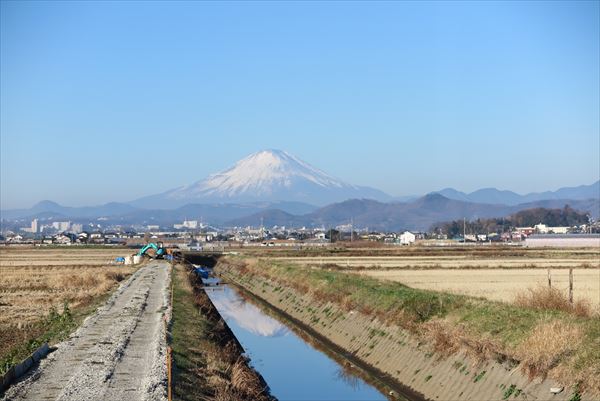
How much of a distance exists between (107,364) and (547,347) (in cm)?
768

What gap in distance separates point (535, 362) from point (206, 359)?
249 inches

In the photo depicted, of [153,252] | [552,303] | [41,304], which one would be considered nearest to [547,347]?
[552,303]

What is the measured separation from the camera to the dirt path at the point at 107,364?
491 inches

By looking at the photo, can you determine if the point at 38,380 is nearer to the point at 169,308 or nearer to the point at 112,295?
the point at 169,308

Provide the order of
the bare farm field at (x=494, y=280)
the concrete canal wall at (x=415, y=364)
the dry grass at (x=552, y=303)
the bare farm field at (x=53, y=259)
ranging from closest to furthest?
1. the concrete canal wall at (x=415, y=364)
2. the dry grass at (x=552, y=303)
3. the bare farm field at (x=494, y=280)
4. the bare farm field at (x=53, y=259)

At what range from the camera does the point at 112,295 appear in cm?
3141

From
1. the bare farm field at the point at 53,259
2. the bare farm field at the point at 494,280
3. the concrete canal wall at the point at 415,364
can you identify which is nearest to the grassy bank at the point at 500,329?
the concrete canal wall at the point at 415,364

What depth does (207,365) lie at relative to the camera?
16156 mm

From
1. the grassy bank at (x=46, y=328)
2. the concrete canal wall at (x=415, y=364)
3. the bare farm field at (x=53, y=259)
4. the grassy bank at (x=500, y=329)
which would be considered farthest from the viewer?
the bare farm field at (x=53, y=259)

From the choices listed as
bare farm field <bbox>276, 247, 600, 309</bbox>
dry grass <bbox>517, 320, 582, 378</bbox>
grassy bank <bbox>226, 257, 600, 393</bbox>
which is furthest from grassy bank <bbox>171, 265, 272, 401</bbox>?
bare farm field <bbox>276, 247, 600, 309</bbox>

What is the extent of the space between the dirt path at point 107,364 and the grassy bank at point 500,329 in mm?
6176

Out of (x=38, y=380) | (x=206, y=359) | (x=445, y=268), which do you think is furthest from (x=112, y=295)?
(x=445, y=268)

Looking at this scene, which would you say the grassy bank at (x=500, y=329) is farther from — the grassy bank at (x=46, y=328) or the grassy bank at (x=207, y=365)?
the grassy bank at (x=46, y=328)

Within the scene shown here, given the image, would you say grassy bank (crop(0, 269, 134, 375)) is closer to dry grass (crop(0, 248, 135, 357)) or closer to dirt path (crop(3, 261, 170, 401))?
dry grass (crop(0, 248, 135, 357))
